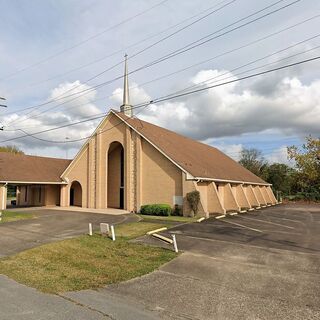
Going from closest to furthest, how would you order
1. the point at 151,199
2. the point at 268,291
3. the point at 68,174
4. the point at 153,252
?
the point at 268,291, the point at 153,252, the point at 151,199, the point at 68,174

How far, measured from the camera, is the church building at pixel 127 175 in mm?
27719

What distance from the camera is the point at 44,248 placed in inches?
529

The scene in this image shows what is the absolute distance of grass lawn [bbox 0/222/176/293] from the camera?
9305mm

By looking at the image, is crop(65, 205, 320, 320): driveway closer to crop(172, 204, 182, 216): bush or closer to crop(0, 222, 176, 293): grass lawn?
crop(0, 222, 176, 293): grass lawn

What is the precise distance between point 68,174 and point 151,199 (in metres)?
11.6

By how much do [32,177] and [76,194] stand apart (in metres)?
5.33

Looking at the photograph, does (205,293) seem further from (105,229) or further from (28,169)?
(28,169)

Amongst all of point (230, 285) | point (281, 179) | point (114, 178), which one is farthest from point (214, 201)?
point (281, 179)

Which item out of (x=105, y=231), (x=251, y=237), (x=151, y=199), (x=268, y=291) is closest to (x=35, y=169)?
(x=151, y=199)

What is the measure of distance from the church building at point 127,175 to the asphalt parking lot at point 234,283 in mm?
12501

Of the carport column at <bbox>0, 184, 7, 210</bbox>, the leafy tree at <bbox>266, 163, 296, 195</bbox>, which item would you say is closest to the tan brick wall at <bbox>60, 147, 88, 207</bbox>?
the carport column at <bbox>0, 184, 7, 210</bbox>

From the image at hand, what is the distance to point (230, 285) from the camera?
8.98 metres

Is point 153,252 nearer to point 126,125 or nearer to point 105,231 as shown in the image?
point 105,231

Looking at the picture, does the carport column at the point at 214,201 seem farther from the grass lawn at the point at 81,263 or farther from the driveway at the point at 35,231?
the grass lawn at the point at 81,263
